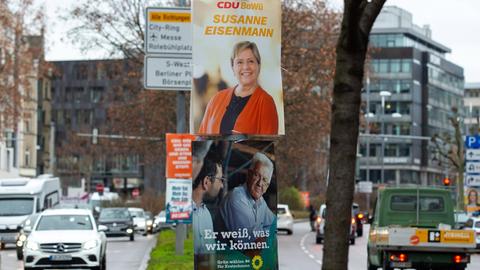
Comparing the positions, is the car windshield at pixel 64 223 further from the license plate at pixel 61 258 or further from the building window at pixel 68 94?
the building window at pixel 68 94

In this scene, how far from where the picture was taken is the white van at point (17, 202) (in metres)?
45.9

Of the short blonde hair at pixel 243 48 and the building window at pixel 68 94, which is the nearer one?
the short blonde hair at pixel 243 48

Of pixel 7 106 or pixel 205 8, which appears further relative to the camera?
pixel 7 106

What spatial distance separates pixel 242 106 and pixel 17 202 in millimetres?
32775

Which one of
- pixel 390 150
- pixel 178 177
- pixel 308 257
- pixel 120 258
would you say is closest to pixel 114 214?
pixel 308 257

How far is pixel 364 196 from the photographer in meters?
114

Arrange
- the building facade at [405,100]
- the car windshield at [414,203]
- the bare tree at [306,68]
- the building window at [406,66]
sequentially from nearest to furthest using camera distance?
the car windshield at [414,203]
the bare tree at [306,68]
the building facade at [405,100]
the building window at [406,66]

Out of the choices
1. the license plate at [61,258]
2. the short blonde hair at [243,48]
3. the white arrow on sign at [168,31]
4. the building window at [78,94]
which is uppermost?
the building window at [78,94]

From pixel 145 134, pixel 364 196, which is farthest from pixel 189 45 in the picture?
pixel 364 196

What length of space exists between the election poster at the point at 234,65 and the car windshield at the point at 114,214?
42.1 metres

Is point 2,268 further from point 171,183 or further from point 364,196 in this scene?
point 364,196

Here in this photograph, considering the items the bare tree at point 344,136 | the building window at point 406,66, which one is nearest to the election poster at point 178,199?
the bare tree at point 344,136

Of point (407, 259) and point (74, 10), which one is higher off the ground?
point (74, 10)

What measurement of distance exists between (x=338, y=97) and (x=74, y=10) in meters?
44.9
